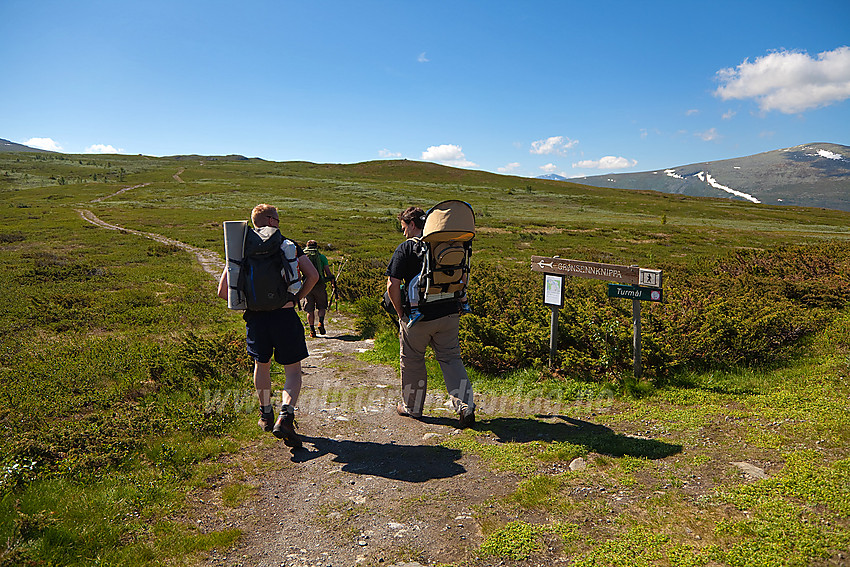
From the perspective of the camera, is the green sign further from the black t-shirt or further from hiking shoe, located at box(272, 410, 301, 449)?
hiking shoe, located at box(272, 410, 301, 449)

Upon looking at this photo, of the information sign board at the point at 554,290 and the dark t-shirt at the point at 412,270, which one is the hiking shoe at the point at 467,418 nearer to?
the dark t-shirt at the point at 412,270

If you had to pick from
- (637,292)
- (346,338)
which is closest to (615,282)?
(637,292)

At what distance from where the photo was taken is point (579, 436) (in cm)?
539

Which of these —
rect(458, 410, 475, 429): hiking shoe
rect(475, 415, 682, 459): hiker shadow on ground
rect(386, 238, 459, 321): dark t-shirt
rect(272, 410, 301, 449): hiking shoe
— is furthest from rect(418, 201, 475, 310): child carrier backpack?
rect(272, 410, 301, 449): hiking shoe

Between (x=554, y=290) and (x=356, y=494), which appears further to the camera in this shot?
(x=554, y=290)

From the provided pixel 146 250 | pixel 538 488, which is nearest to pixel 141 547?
pixel 538 488

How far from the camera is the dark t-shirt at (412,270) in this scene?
218 inches

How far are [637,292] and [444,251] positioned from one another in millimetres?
3019

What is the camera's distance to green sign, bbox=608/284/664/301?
656cm

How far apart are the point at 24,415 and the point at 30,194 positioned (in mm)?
84260

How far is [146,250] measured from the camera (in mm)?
27438

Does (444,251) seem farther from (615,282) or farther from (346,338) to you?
(346,338)

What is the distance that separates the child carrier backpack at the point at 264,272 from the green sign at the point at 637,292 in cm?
437

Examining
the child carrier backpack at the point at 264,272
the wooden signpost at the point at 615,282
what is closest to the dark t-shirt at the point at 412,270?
the child carrier backpack at the point at 264,272
